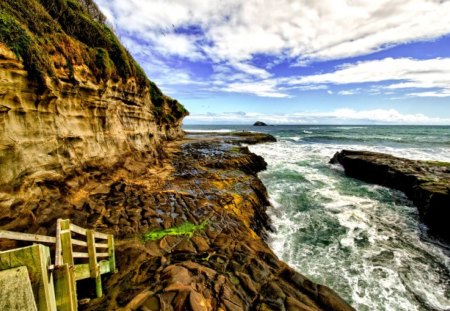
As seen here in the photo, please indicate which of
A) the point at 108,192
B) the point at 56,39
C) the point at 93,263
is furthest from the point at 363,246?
the point at 56,39

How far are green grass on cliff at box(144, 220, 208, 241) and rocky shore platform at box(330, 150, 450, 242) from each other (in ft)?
37.1

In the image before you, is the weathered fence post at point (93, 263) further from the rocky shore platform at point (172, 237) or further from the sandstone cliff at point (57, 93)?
the sandstone cliff at point (57, 93)

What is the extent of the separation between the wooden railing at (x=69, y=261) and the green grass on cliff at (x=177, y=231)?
4.96ft

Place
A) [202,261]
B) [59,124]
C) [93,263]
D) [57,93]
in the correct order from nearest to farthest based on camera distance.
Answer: [93,263], [202,261], [57,93], [59,124]

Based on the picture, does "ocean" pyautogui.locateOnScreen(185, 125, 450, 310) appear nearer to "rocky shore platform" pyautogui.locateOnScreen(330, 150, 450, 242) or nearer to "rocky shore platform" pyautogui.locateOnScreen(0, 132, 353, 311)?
"rocky shore platform" pyautogui.locateOnScreen(330, 150, 450, 242)

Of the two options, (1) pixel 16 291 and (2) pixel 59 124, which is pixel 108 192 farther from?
(1) pixel 16 291

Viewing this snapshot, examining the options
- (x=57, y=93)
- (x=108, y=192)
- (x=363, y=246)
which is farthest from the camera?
(x=108, y=192)

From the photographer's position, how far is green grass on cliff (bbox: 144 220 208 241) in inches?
300

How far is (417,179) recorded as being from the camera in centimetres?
1494

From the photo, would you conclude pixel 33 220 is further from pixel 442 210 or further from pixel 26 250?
pixel 442 210

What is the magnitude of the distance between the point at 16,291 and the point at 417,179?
19.5 m

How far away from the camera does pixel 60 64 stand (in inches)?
336

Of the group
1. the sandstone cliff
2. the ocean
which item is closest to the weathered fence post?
the sandstone cliff

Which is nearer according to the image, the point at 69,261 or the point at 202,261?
the point at 69,261
